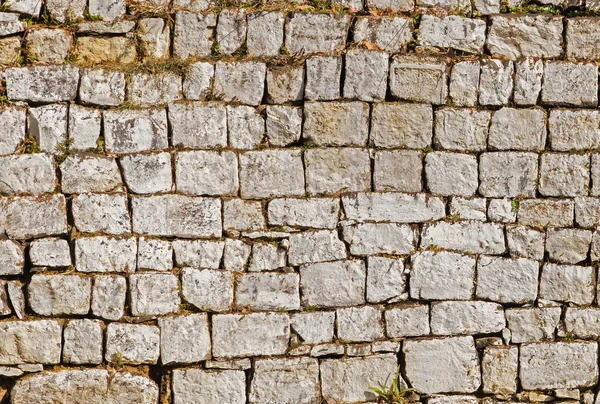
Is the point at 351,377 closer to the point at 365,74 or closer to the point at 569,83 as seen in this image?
the point at 365,74

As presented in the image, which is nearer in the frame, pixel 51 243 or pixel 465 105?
pixel 51 243

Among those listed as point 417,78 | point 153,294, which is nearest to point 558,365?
point 417,78

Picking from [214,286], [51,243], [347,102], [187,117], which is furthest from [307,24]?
[51,243]

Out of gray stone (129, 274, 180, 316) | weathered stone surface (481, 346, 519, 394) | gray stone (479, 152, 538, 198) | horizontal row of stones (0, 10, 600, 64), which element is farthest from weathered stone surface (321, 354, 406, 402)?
horizontal row of stones (0, 10, 600, 64)

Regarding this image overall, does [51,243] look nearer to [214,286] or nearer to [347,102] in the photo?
[214,286]

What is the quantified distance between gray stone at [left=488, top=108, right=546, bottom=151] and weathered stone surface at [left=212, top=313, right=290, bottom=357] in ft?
7.73

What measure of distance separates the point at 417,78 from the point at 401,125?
0.42 meters

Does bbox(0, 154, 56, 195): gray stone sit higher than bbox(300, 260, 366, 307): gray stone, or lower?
higher

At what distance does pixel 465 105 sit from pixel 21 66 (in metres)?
3.70

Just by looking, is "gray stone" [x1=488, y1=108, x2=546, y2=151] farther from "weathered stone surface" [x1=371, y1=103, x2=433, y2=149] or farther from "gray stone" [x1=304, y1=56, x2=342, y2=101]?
"gray stone" [x1=304, y1=56, x2=342, y2=101]

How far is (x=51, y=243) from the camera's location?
6059mm

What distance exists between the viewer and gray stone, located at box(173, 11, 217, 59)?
6.29 m

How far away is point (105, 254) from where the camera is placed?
611cm

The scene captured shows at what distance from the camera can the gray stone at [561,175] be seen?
651cm
